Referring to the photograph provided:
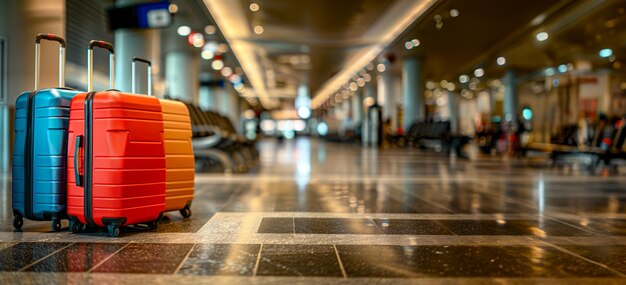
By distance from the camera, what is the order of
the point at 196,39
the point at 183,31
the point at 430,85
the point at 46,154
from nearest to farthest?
the point at 46,154, the point at 183,31, the point at 196,39, the point at 430,85

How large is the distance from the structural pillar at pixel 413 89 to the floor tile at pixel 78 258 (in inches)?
970

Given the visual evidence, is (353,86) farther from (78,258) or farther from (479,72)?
(78,258)

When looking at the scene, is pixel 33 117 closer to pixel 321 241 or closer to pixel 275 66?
pixel 321 241

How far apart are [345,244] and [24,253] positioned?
6.98 feet

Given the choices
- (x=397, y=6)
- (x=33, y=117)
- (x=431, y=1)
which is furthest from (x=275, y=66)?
(x=33, y=117)

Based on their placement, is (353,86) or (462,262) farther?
(353,86)

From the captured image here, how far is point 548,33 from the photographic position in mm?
21047

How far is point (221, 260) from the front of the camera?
10.4 ft

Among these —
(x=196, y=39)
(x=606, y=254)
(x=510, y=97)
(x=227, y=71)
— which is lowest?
(x=606, y=254)

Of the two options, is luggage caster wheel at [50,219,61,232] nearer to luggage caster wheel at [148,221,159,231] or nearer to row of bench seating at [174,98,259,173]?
luggage caster wheel at [148,221,159,231]

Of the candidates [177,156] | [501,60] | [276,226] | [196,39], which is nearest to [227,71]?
[196,39]

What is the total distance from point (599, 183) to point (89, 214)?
843 cm

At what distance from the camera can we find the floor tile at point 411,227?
13.8 ft

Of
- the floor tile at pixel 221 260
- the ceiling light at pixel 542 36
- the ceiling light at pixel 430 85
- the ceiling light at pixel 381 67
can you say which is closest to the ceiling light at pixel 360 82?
the ceiling light at pixel 430 85
